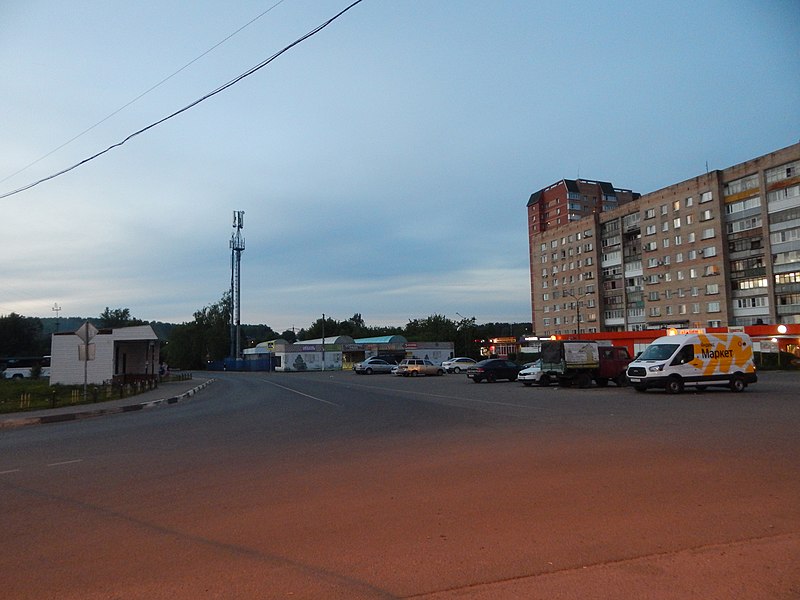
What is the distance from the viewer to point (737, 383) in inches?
1001

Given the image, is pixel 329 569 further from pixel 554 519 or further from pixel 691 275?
pixel 691 275

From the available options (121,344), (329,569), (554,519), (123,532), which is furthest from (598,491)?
(121,344)

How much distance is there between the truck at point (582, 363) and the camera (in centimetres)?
2992

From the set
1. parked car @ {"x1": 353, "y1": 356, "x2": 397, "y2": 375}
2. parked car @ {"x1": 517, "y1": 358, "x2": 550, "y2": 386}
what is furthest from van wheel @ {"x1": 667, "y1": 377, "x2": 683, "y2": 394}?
parked car @ {"x1": 353, "y1": 356, "x2": 397, "y2": 375}

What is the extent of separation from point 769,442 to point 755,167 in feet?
217

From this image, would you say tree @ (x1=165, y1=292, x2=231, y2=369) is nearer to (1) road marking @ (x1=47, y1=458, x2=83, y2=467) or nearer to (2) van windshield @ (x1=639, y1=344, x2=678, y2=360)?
(2) van windshield @ (x1=639, y1=344, x2=678, y2=360)

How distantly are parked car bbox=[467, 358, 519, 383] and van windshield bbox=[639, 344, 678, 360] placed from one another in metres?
13.1

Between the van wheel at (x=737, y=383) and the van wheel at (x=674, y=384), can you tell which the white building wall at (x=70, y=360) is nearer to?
the van wheel at (x=674, y=384)

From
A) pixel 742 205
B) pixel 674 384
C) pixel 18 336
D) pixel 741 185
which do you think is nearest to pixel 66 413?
pixel 674 384

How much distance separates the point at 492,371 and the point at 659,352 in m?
14.2

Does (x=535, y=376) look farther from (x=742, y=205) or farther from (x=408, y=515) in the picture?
(x=742, y=205)

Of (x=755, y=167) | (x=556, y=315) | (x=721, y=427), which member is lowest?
(x=721, y=427)

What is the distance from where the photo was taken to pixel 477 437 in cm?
1234

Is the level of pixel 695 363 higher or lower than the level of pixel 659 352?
lower
